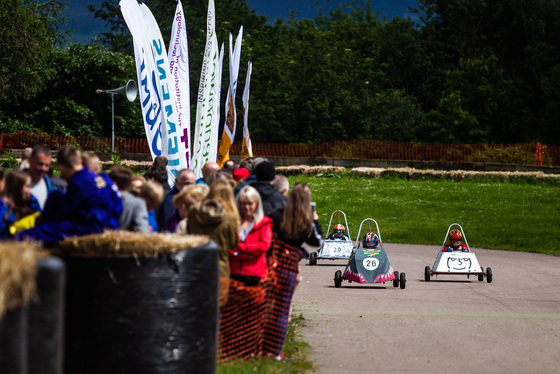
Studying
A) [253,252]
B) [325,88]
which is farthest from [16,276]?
[325,88]

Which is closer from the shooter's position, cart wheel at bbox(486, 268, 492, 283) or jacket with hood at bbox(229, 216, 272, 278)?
jacket with hood at bbox(229, 216, 272, 278)

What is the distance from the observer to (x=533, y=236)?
1030 inches

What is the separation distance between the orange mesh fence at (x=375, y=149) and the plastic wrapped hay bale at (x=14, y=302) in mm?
40658

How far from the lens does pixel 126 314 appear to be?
5.64 m

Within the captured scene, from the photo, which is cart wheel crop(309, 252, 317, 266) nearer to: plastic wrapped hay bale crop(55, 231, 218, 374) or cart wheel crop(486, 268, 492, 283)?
cart wheel crop(486, 268, 492, 283)

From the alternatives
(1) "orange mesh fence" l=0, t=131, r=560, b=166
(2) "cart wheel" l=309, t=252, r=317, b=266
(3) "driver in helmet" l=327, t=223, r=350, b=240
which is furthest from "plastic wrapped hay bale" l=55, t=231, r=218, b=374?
(1) "orange mesh fence" l=0, t=131, r=560, b=166

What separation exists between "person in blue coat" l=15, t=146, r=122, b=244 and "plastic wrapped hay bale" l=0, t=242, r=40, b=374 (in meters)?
2.05

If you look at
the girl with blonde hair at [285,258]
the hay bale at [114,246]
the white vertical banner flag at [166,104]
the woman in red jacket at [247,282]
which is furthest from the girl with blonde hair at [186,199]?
the white vertical banner flag at [166,104]

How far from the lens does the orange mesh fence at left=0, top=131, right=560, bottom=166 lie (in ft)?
142

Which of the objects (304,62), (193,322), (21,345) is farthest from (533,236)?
(304,62)

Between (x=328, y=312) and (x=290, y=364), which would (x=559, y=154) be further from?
(x=290, y=364)

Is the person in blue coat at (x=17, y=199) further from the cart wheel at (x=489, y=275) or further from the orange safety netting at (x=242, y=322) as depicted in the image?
the cart wheel at (x=489, y=275)

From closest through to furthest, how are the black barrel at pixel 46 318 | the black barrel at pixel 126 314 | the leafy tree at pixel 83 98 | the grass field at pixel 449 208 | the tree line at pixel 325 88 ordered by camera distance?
the black barrel at pixel 46 318 → the black barrel at pixel 126 314 → the grass field at pixel 449 208 → the tree line at pixel 325 88 → the leafy tree at pixel 83 98

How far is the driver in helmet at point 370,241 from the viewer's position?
15352 millimetres
